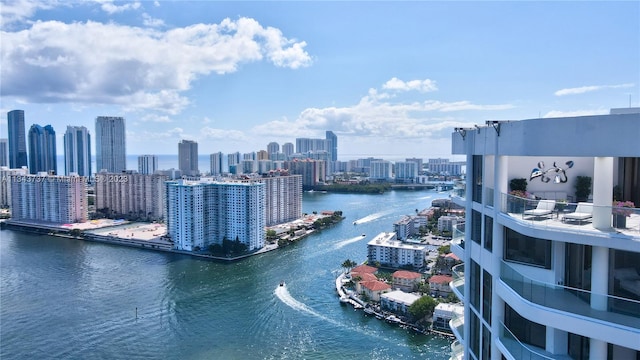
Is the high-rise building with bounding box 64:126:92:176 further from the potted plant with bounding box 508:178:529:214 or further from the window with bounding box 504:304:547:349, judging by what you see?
the window with bounding box 504:304:547:349

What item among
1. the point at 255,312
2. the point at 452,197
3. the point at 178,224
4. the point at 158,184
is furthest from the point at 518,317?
the point at 158,184

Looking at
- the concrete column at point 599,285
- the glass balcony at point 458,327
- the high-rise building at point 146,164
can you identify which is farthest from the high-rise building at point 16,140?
the concrete column at point 599,285

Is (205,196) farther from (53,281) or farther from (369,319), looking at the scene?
(369,319)

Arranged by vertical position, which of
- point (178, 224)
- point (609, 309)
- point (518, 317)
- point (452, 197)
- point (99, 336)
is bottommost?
point (99, 336)

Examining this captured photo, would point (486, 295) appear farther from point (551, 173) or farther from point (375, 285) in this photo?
point (375, 285)

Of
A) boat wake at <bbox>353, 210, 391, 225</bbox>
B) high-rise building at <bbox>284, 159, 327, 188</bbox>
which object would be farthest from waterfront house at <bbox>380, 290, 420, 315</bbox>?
high-rise building at <bbox>284, 159, 327, 188</bbox>
